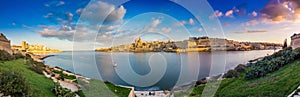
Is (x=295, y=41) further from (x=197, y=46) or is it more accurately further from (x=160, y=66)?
(x=160, y=66)

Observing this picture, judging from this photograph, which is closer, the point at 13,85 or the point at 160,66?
the point at 13,85

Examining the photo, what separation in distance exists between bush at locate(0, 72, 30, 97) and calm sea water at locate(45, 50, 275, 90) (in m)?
11.9

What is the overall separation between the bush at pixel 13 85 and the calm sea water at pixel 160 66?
1192 centimetres

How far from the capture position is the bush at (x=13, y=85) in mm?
6297

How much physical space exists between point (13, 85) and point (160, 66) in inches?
826

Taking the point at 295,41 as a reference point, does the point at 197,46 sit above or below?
below

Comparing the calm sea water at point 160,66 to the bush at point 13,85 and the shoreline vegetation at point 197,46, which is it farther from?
the bush at point 13,85

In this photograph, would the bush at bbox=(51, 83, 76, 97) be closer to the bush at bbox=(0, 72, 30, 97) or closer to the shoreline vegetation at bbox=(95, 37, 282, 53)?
the bush at bbox=(0, 72, 30, 97)

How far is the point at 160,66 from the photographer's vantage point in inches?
1053

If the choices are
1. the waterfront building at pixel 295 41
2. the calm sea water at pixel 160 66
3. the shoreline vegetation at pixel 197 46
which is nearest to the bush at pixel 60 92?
the shoreline vegetation at pixel 197 46

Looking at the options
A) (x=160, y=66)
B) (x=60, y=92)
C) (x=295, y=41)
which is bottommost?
(x=160, y=66)

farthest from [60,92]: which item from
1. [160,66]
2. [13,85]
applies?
[160,66]

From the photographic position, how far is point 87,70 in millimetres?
19656

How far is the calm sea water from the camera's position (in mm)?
20094
